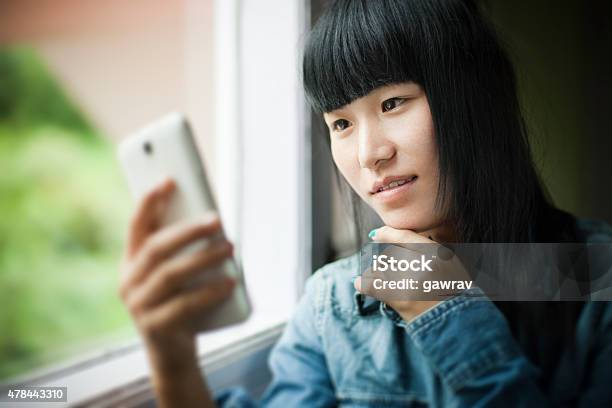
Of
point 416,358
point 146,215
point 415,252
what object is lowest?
point 416,358

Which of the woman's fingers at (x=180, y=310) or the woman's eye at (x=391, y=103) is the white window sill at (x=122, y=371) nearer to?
the woman's fingers at (x=180, y=310)

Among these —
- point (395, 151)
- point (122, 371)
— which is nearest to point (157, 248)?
point (122, 371)

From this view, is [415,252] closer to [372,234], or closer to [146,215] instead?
[372,234]

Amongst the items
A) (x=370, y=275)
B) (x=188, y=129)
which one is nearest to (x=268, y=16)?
(x=188, y=129)

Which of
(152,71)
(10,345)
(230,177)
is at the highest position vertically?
(152,71)

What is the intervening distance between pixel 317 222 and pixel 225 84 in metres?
0.19

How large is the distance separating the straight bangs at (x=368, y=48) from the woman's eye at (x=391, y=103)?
0.02 meters

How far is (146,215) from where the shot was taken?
402 mm

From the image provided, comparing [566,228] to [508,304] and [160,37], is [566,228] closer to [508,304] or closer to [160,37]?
[508,304]

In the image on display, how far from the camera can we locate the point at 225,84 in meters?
0.51

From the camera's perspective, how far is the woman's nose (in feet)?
1.46

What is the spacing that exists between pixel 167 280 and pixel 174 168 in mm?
95

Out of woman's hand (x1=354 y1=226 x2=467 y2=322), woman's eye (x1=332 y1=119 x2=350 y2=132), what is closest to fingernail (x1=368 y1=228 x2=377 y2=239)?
woman's hand (x1=354 y1=226 x2=467 y2=322)

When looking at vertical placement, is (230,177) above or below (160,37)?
below
